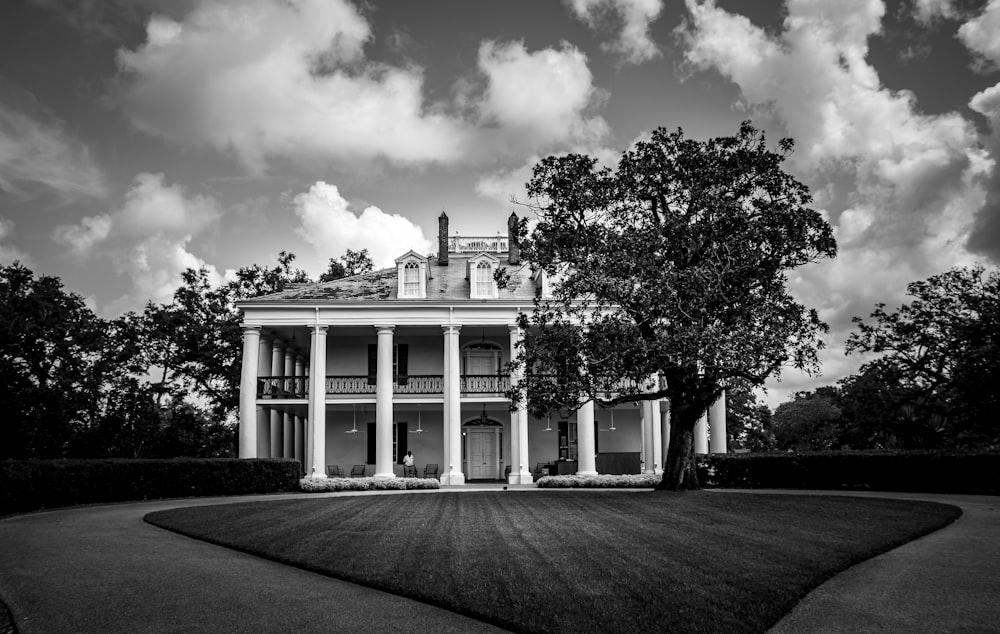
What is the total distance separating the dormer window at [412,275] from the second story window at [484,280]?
227 cm

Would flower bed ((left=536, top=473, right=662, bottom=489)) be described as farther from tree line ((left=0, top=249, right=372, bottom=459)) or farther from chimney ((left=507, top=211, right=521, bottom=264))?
tree line ((left=0, top=249, right=372, bottom=459))

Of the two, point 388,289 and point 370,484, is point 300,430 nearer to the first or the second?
point 388,289

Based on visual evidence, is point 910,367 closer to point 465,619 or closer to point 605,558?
point 605,558

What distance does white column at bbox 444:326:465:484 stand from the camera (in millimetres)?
31369

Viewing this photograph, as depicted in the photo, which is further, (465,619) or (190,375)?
(190,375)

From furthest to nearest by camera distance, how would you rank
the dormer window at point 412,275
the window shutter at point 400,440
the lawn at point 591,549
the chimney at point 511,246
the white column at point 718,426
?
1. the chimney at point 511,246
2. the window shutter at point 400,440
3. the dormer window at point 412,275
4. the white column at point 718,426
5. the lawn at point 591,549

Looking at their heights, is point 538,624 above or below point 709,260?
below

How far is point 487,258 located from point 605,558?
24.2 metres

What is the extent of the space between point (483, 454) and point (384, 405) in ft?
20.7

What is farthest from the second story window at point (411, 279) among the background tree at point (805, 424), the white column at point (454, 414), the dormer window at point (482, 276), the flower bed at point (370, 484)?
the background tree at point (805, 424)

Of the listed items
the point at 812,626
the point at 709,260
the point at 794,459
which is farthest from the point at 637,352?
the point at 812,626

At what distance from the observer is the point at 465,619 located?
7742mm

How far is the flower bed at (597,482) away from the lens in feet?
96.9

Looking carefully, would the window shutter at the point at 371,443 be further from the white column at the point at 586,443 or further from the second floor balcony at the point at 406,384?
the white column at the point at 586,443
